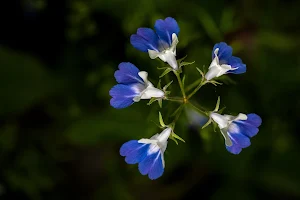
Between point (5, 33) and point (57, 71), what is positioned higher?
point (5, 33)

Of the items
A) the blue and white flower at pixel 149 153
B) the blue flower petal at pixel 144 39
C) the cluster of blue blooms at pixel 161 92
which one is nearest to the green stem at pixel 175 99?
the cluster of blue blooms at pixel 161 92

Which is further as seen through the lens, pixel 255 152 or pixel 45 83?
pixel 45 83

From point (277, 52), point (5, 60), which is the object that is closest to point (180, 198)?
point (277, 52)

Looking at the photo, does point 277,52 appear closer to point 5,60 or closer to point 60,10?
point 60,10

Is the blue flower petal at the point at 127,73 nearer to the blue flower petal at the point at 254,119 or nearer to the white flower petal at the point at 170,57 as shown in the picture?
the white flower petal at the point at 170,57

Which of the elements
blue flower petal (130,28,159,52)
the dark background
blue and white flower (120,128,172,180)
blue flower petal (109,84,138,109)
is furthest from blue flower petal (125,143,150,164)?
the dark background
